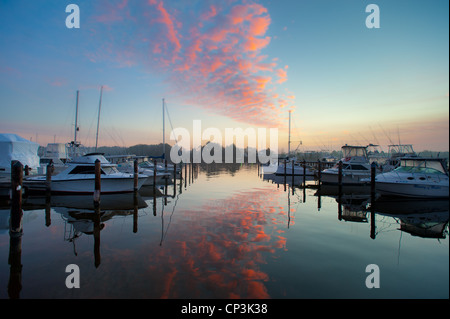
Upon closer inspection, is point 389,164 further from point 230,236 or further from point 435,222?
point 230,236

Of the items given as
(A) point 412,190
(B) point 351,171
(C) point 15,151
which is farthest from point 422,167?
(C) point 15,151

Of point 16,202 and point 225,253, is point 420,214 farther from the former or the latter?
point 16,202

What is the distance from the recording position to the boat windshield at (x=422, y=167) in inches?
750

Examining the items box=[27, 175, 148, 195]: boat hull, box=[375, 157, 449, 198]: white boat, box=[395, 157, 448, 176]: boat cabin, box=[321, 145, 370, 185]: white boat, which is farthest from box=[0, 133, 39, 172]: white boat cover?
box=[395, 157, 448, 176]: boat cabin

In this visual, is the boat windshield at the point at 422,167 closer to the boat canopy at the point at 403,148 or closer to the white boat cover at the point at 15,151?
the boat canopy at the point at 403,148

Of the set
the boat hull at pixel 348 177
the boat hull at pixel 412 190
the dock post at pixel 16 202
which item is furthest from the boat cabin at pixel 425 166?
the dock post at pixel 16 202

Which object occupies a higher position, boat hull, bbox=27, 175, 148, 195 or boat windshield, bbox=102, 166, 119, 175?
boat windshield, bbox=102, 166, 119, 175

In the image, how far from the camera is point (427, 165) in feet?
63.9

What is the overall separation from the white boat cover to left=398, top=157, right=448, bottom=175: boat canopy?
116 ft

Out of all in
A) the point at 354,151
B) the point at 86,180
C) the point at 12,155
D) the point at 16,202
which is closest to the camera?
the point at 16,202

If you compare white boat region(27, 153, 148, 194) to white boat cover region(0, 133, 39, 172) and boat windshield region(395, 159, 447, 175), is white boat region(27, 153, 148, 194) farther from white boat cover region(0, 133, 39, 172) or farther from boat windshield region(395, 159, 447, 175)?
boat windshield region(395, 159, 447, 175)

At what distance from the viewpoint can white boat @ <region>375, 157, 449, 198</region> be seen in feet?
60.5

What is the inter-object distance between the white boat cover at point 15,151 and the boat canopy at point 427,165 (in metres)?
35.5

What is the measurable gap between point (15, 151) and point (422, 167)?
37.5 meters
